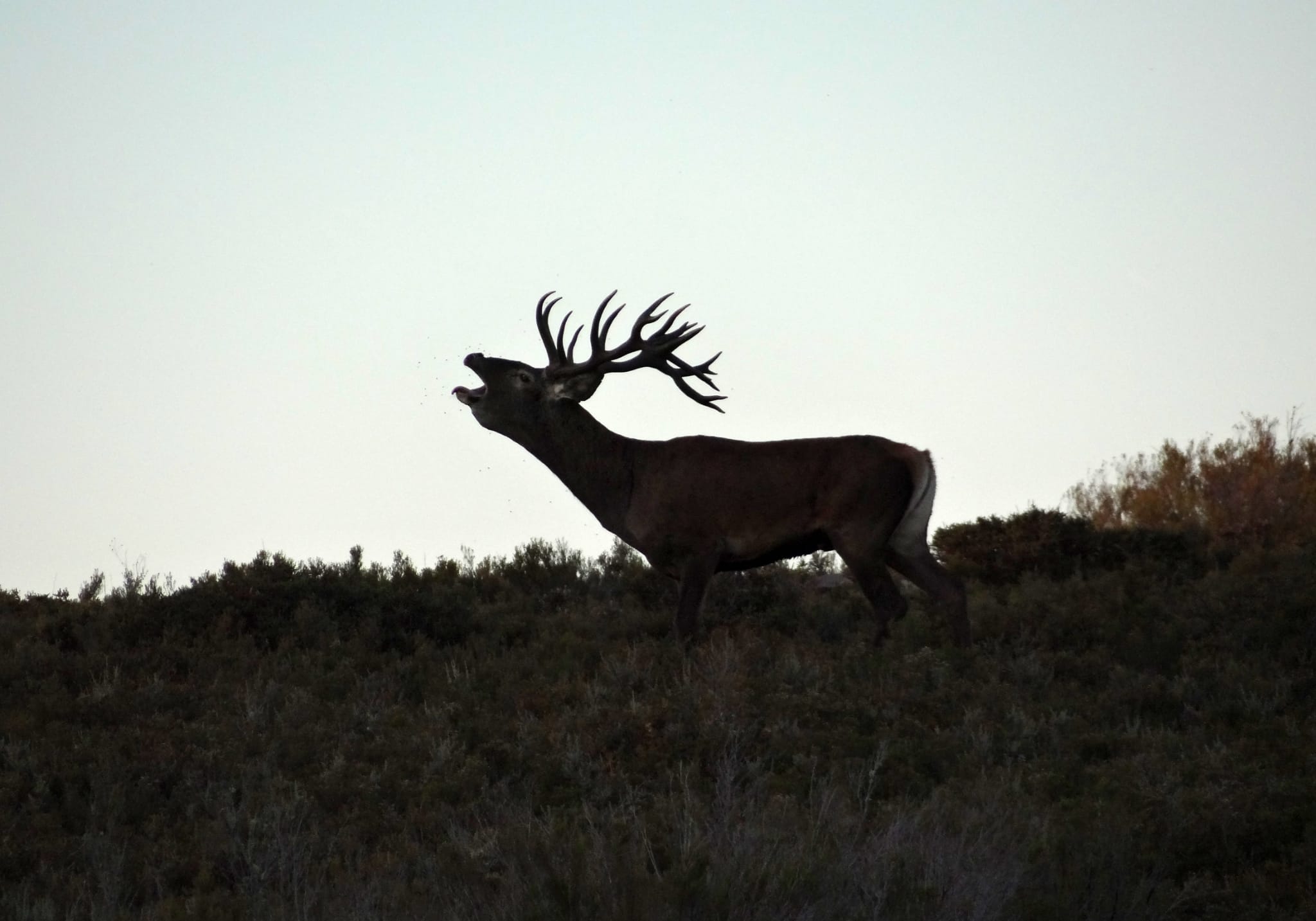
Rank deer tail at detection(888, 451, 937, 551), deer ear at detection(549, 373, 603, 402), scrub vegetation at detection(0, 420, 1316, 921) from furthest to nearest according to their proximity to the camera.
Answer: deer ear at detection(549, 373, 603, 402)
deer tail at detection(888, 451, 937, 551)
scrub vegetation at detection(0, 420, 1316, 921)

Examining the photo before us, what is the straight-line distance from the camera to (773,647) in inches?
448

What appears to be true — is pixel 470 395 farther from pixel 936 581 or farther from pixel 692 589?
pixel 936 581

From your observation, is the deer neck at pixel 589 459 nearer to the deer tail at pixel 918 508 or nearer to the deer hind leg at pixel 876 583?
the deer hind leg at pixel 876 583

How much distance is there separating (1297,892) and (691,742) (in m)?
3.38

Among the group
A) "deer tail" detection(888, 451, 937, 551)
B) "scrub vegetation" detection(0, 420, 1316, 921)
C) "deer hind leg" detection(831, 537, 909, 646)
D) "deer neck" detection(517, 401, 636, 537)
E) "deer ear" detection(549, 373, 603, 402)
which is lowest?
"scrub vegetation" detection(0, 420, 1316, 921)

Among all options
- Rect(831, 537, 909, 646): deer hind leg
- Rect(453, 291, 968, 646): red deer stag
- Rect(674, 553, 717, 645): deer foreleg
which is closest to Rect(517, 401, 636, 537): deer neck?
Rect(453, 291, 968, 646): red deer stag

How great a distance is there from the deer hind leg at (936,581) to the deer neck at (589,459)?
6.95 feet

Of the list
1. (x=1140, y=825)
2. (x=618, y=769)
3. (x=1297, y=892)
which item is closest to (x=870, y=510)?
(x=618, y=769)

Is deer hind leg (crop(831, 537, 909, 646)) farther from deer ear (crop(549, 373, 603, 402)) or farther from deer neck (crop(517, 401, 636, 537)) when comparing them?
deer ear (crop(549, 373, 603, 402))

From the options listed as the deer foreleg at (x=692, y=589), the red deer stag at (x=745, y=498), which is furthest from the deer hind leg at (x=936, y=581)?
the deer foreleg at (x=692, y=589)

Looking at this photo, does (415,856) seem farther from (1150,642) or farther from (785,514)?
(1150,642)

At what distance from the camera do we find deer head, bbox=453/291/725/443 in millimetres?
12289

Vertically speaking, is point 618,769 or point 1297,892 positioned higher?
point 618,769

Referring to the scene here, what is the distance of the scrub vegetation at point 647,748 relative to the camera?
6023 millimetres
